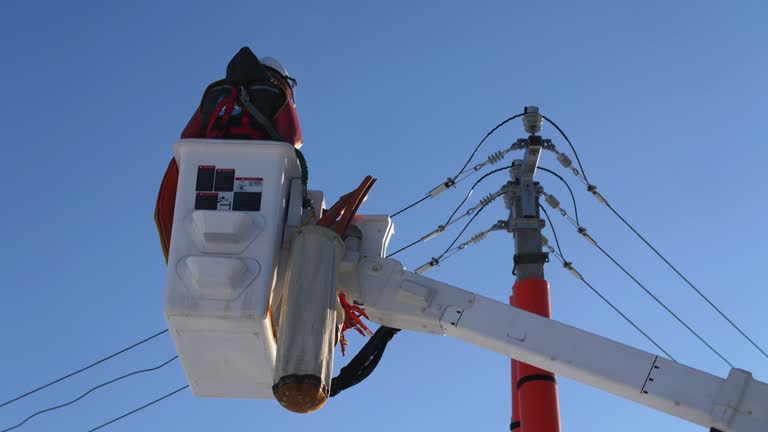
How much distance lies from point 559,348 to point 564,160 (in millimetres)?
3070

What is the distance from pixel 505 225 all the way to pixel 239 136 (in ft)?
10.2

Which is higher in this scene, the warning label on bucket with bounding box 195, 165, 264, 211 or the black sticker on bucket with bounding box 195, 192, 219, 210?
the warning label on bucket with bounding box 195, 165, 264, 211

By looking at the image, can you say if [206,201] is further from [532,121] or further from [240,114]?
[532,121]

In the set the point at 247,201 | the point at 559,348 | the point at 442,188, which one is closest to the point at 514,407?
the point at 442,188

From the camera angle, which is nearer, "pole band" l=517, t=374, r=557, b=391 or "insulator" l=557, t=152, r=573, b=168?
"pole band" l=517, t=374, r=557, b=391

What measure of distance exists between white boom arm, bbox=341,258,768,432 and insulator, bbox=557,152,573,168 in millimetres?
2739

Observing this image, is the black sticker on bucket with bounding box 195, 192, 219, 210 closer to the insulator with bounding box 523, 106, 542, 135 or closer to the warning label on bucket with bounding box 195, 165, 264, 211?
the warning label on bucket with bounding box 195, 165, 264, 211

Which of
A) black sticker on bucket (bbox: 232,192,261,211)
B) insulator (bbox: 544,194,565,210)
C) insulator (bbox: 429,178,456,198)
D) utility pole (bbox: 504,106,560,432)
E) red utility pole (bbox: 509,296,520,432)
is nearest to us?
black sticker on bucket (bbox: 232,192,261,211)

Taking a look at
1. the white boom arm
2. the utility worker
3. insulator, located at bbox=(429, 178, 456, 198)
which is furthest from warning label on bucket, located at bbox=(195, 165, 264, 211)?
insulator, located at bbox=(429, 178, 456, 198)

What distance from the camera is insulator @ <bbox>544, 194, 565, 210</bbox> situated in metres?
9.23

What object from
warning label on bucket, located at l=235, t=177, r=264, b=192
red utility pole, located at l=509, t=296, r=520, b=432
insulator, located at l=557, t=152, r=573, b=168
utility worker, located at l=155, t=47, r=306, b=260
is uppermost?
insulator, located at l=557, t=152, r=573, b=168

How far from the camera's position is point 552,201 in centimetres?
925

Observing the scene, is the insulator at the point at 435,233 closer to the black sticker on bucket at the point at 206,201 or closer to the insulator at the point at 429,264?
the insulator at the point at 429,264

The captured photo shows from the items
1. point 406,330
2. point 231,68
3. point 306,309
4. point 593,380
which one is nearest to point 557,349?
point 593,380
